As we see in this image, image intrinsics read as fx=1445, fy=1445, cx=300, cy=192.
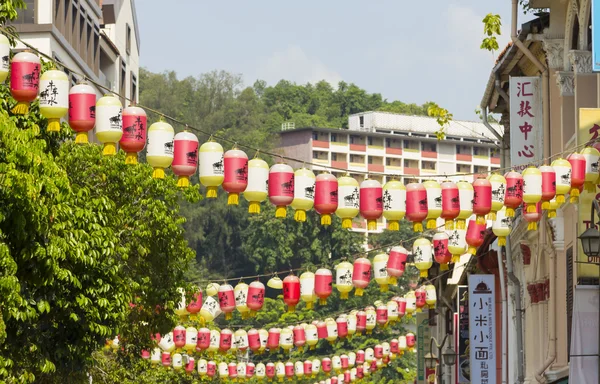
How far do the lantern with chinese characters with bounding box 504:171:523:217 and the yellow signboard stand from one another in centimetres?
103

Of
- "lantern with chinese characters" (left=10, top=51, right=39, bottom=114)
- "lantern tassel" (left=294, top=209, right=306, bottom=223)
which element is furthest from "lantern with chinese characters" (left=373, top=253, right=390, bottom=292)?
"lantern with chinese characters" (left=10, top=51, right=39, bottom=114)

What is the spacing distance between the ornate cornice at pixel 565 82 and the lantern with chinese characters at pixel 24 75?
1279 cm

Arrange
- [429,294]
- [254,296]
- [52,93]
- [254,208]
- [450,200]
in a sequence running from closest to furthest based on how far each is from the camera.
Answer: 1. [52,93]
2. [254,208]
3. [450,200]
4. [254,296]
5. [429,294]

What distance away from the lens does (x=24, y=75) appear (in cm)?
1853

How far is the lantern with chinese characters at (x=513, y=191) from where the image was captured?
23172 millimetres

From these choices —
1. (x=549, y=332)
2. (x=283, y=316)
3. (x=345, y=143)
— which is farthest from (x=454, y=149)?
(x=549, y=332)

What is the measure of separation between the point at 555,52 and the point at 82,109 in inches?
505

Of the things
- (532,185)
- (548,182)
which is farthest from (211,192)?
(548,182)

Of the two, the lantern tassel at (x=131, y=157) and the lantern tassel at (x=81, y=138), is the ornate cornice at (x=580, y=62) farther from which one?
the lantern tassel at (x=81, y=138)

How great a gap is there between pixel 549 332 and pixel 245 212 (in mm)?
93620

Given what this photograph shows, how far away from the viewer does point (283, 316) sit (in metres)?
108

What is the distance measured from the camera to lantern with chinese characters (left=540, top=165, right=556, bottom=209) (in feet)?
74.4

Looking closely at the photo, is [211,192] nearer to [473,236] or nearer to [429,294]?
[473,236]

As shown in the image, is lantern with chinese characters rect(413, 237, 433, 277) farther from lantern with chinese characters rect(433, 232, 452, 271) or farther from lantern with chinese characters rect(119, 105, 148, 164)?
lantern with chinese characters rect(119, 105, 148, 164)
